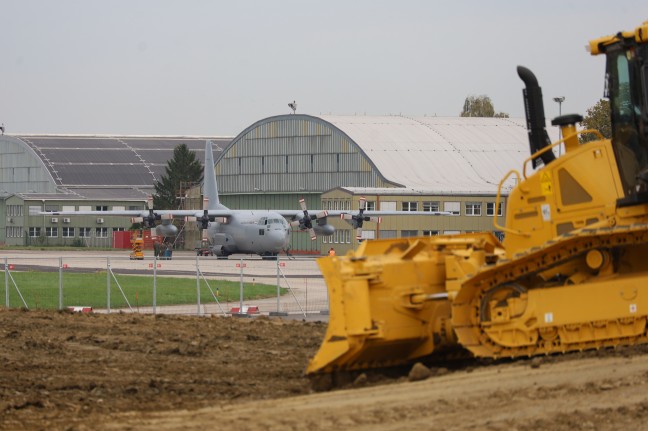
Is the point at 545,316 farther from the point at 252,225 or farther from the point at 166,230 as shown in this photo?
the point at 166,230

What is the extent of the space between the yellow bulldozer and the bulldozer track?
0.04 ft

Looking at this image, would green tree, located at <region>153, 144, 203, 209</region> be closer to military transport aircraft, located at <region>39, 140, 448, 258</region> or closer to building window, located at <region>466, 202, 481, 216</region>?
military transport aircraft, located at <region>39, 140, 448, 258</region>

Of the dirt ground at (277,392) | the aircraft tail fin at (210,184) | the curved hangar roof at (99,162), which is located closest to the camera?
the dirt ground at (277,392)

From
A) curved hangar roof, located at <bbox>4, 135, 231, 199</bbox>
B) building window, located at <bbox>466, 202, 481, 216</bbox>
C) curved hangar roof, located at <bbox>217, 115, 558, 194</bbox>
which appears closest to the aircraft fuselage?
curved hangar roof, located at <bbox>217, 115, 558, 194</bbox>

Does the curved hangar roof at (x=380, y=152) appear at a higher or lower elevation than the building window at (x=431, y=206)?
higher

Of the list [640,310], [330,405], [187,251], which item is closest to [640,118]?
[640,310]

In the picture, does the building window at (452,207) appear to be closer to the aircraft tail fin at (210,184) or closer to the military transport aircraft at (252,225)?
the military transport aircraft at (252,225)

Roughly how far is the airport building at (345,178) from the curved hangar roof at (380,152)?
0.08 metres

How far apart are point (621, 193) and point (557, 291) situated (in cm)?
124

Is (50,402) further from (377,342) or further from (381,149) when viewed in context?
(381,149)

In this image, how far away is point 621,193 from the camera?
1261cm

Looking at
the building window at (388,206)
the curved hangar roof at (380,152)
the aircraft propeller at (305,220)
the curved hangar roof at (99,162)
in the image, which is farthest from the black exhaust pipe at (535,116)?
the curved hangar roof at (99,162)

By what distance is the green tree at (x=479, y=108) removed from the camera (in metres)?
132

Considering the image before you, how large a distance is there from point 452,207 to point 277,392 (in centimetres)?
6250
